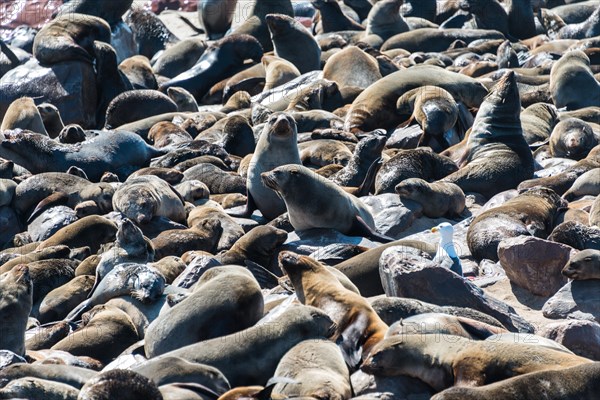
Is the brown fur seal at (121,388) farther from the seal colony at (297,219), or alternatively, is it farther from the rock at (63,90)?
the rock at (63,90)

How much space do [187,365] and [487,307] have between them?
2.06m

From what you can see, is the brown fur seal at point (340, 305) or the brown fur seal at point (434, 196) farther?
the brown fur seal at point (434, 196)

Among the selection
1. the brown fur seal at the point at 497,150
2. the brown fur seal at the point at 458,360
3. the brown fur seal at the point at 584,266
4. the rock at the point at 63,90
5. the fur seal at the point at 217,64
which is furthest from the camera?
the fur seal at the point at 217,64

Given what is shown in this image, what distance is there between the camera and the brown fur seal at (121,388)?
4.80 meters

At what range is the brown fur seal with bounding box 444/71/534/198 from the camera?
433 inches

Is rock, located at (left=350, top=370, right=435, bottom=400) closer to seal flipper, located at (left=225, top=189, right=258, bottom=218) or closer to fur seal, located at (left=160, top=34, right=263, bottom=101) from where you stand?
seal flipper, located at (left=225, top=189, right=258, bottom=218)

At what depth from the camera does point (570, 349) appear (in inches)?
238

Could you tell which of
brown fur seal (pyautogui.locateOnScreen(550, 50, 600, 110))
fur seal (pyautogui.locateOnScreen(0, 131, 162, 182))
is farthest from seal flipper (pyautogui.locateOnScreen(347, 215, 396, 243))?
brown fur seal (pyautogui.locateOnScreen(550, 50, 600, 110))

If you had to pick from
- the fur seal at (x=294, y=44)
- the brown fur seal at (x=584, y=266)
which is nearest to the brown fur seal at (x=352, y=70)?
the fur seal at (x=294, y=44)

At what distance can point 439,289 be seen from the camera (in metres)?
6.79

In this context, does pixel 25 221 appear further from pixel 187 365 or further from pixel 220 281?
pixel 187 365

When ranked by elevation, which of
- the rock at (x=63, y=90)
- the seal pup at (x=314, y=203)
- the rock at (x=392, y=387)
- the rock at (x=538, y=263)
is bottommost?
the rock at (x=63, y=90)

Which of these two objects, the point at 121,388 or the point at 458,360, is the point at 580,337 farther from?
the point at 121,388

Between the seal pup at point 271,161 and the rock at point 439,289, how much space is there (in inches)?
138
